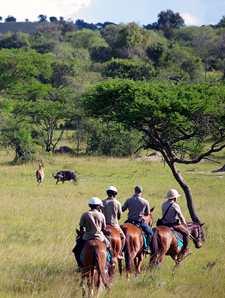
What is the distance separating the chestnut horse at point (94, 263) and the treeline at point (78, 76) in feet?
18.1

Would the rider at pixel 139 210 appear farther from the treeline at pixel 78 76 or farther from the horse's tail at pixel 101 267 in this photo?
the treeline at pixel 78 76

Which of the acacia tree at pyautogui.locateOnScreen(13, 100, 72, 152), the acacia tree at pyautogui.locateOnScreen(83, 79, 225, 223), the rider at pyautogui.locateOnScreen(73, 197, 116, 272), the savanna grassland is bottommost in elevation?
the savanna grassland

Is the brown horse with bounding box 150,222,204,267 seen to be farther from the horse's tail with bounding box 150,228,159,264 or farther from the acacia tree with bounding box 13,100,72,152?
the acacia tree with bounding box 13,100,72,152

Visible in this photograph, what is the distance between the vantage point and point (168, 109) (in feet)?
32.0

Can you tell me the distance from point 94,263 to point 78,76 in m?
48.9

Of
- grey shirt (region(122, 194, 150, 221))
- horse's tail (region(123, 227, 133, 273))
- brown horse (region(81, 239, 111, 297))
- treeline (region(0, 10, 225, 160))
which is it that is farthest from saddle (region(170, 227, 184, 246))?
treeline (region(0, 10, 225, 160))

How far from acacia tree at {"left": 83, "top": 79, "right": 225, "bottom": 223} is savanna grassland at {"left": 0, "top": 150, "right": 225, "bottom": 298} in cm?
270

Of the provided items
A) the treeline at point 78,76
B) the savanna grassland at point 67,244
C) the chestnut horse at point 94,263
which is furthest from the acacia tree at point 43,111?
the chestnut horse at point 94,263

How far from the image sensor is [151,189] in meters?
18.1

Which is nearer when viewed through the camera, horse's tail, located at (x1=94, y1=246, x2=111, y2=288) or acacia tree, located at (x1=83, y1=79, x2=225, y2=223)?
horse's tail, located at (x1=94, y1=246, x2=111, y2=288)

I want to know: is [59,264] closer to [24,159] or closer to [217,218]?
[217,218]

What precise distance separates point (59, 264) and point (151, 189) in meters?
11.6

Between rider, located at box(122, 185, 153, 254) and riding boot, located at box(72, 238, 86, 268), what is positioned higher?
rider, located at box(122, 185, 153, 254)

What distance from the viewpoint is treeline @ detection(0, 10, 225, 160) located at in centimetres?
3306
